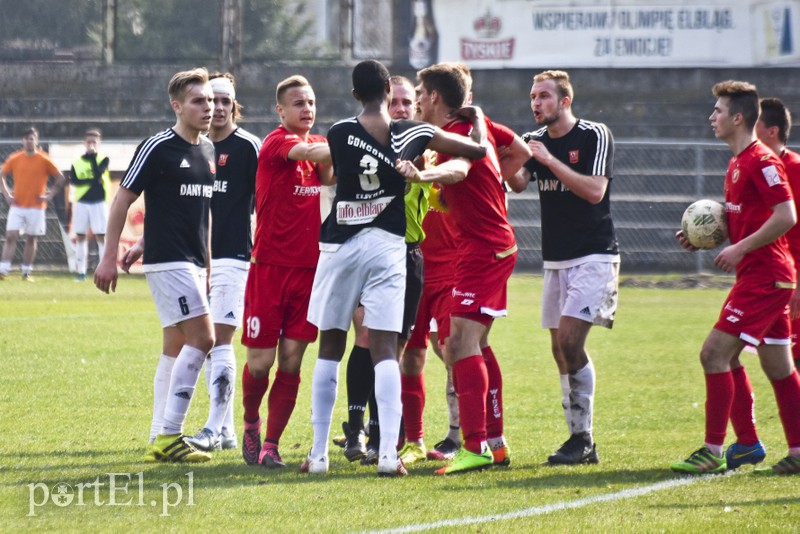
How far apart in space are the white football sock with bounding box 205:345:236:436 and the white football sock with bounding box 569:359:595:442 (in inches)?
90.0

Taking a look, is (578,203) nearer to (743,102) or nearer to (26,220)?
(743,102)

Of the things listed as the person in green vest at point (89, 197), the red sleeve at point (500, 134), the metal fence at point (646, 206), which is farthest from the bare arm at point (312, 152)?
the metal fence at point (646, 206)

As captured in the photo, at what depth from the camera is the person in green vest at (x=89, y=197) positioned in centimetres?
A: 2059

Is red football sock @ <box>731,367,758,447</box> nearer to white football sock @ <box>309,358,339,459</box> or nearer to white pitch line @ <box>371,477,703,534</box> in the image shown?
white pitch line @ <box>371,477,703,534</box>

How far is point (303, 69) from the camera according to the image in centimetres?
2741

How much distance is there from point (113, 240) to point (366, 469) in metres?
2.08

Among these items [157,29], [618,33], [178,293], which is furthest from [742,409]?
[157,29]

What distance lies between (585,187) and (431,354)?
19.9 ft

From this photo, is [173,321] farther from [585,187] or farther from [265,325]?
[585,187]

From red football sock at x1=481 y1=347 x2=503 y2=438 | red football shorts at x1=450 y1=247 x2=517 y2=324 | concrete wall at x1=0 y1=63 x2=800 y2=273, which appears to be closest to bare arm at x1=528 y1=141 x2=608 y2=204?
red football shorts at x1=450 y1=247 x2=517 y2=324

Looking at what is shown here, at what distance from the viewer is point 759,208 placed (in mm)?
6828

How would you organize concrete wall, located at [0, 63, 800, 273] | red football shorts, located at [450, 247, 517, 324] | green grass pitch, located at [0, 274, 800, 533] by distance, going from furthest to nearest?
concrete wall, located at [0, 63, 800, 273] < red football shorts, located at [450, 247, 517, 324] < green grass pitch, located at [0, 274, 800, 533]

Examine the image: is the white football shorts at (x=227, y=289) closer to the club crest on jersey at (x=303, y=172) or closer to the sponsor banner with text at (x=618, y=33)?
the club crest on jersey at (x=303, y=172)

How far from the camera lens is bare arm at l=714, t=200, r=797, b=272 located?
661 cm
